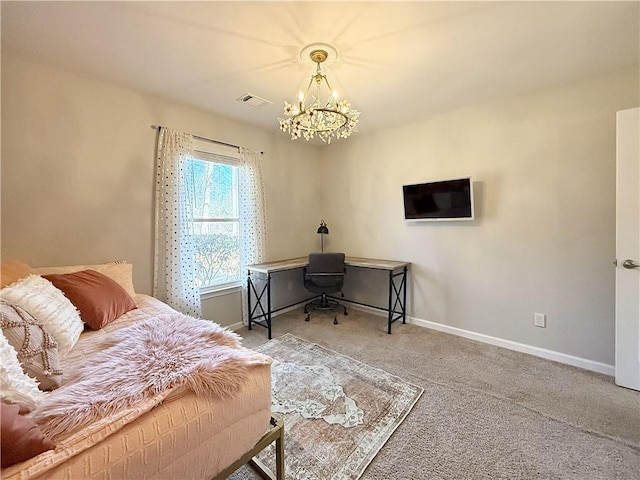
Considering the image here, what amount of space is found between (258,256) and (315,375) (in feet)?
5.35

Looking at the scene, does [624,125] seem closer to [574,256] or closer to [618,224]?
[618,224]

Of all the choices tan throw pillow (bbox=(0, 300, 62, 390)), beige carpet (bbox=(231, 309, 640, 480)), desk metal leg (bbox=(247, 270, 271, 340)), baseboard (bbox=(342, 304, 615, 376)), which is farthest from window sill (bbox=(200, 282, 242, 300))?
baseboard (bbox=(342, 304, 615, 376))

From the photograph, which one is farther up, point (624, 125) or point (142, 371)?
point (624, 125)

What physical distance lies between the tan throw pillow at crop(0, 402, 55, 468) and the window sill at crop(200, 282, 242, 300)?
2242mm

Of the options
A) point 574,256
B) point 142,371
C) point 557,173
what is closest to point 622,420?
point 574,256

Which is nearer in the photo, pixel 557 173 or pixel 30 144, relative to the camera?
pixel 30 144

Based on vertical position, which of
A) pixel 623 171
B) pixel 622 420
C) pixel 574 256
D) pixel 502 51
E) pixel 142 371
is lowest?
pixel 622 420

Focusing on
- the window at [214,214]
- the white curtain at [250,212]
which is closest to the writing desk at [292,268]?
the white curtain at [250,212]

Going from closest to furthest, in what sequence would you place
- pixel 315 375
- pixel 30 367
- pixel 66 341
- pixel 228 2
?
pixel 30 367, pixel 66 341, pixel 228 2, pixel 315 375

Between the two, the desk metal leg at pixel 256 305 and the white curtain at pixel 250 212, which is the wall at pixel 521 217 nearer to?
the white curtain at pixel 250 212

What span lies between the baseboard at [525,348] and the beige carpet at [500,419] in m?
0.08

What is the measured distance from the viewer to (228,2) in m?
1.49

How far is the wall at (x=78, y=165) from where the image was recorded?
76.2 inches

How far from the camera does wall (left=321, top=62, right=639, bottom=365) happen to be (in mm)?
2250
